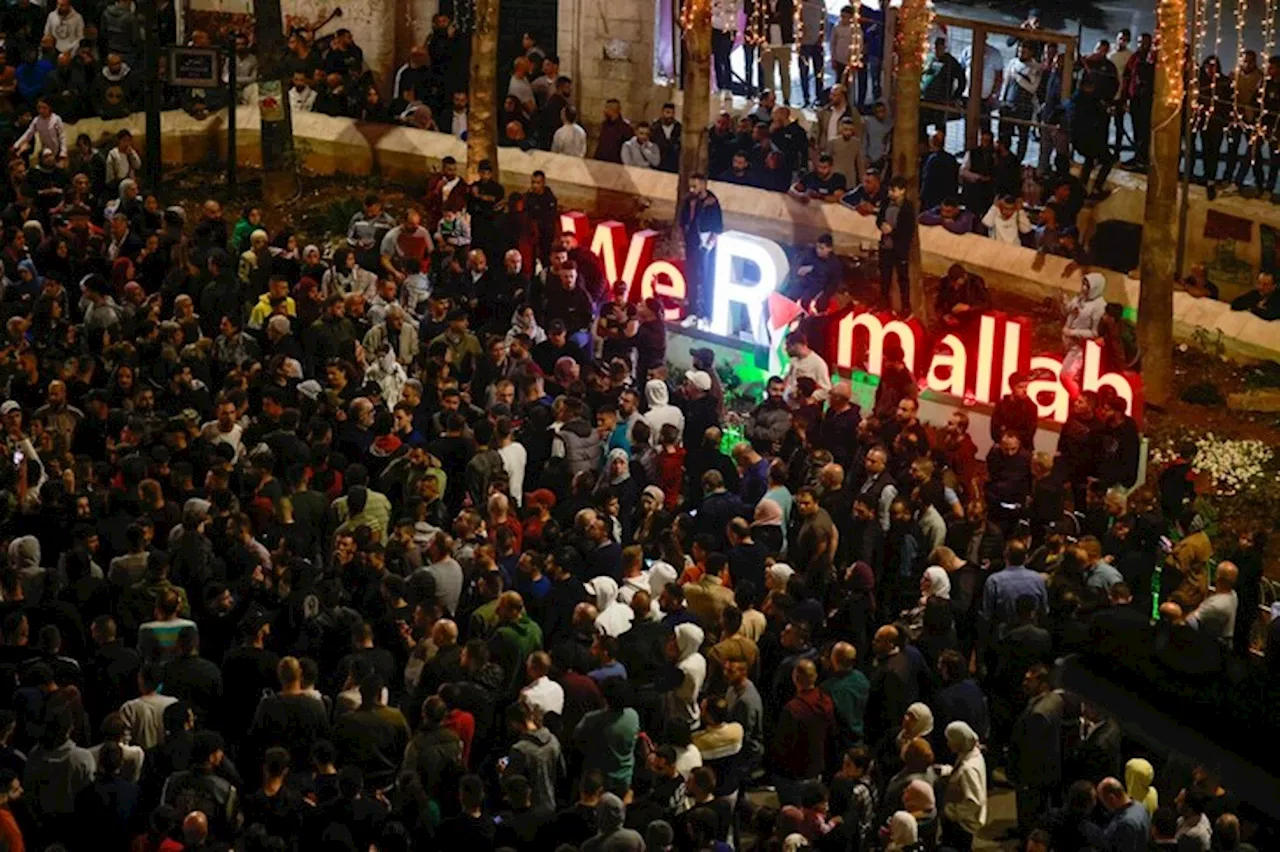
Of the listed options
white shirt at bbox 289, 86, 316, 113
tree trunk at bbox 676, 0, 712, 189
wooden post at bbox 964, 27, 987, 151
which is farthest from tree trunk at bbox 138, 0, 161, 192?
wooden post at bbox 964, 27, 987, 151

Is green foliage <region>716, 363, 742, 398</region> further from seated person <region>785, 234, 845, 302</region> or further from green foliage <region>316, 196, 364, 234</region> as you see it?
green foliage <region>316, 196, 364, 234</region>

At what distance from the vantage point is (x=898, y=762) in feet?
39.6

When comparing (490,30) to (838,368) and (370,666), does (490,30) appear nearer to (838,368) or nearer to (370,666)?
(838,368)

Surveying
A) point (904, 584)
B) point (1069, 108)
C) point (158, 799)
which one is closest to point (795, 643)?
point (904, 584)

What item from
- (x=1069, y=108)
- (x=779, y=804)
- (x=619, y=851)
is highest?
(x=1069, y=108)

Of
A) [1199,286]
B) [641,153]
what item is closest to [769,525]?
[1199,286]

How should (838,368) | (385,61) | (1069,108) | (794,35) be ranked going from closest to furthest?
(838,368) → (1069,108) → (794,35) → (385,61)

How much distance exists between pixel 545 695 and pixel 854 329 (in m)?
7.82

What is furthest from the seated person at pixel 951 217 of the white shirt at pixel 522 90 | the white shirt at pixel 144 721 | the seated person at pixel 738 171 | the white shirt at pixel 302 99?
the white shirt at pixel 144 721

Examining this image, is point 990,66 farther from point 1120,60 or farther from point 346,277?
point 346,277

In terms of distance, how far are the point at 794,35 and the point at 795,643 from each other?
14929 millimetres

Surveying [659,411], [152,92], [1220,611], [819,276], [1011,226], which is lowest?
[1220,611]

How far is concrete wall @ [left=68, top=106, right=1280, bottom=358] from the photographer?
20078mm

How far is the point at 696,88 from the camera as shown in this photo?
70.9ft
